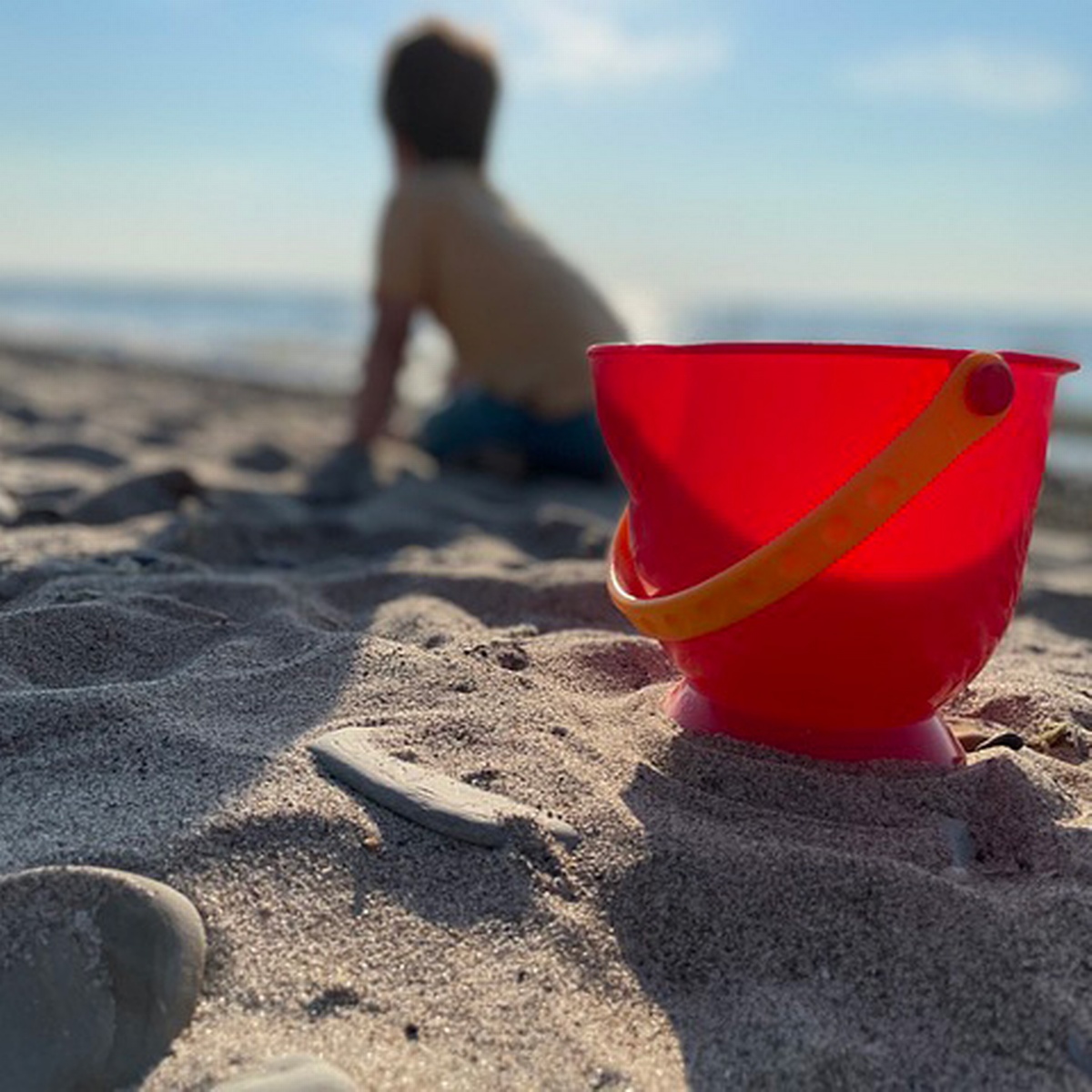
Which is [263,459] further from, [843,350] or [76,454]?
[843,350]

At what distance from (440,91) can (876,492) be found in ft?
8.92

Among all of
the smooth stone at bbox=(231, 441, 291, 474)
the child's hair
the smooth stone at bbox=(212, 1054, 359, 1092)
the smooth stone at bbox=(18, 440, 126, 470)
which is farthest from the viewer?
the child's hair

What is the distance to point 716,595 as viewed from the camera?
120cm

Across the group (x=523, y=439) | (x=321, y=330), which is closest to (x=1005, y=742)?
(x=523, y=439)

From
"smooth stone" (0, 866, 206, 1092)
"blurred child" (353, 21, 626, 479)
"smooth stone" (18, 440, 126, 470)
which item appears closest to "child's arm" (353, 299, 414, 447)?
"blurred child" (353, 21, 626, 479)

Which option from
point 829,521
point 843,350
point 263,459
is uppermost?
point 843,350

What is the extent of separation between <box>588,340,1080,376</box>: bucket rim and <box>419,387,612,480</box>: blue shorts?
2.07m

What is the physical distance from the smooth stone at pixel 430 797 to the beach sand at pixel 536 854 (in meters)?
0.01

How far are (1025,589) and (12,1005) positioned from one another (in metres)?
1.91

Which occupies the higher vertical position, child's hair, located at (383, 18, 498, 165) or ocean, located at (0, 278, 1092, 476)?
child's hair, located at (383, 18, 498, 165)

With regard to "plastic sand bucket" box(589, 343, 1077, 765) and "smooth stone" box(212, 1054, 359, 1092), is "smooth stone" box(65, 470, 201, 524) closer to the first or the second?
"plastic sand bucket" box(589, 343, 1077, 765)

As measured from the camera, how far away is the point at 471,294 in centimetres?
345

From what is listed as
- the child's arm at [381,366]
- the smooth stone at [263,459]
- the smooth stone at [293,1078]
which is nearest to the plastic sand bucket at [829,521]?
the smooth stone at [293,1078]

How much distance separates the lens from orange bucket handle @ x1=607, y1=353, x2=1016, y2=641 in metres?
1.11
